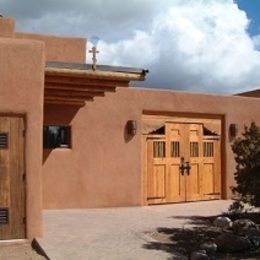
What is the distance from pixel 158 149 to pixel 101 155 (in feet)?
5.54

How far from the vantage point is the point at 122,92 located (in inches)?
530

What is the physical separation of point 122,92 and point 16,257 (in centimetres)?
644

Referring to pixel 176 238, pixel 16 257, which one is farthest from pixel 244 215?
pixel 16 257

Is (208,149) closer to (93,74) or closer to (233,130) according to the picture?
(233,130)

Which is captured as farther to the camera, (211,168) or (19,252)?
(211,168)

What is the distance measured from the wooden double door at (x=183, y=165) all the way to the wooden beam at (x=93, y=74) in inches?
159

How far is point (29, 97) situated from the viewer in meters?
8.61

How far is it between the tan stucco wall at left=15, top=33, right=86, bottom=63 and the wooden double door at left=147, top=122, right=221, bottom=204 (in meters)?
2.80

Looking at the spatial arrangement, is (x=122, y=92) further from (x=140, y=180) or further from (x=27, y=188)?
(x=27, y=188)

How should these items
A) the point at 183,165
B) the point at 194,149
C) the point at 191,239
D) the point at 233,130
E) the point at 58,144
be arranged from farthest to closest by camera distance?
the point at 233,130 < the point at 194,149 < the point at 183,165 < the point at 58,144 < the point at 191,239

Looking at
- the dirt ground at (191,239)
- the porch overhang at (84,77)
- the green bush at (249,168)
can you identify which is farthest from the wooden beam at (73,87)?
the dirt ground at (191,239)

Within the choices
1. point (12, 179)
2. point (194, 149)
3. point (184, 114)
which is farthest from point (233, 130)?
point (12, 179)

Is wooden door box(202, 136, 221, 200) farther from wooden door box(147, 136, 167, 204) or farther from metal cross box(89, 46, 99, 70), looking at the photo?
metal cross box(89, 46, 99, 70)

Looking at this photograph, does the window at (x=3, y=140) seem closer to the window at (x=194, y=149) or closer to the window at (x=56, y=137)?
the window at (x=56, y=137)
